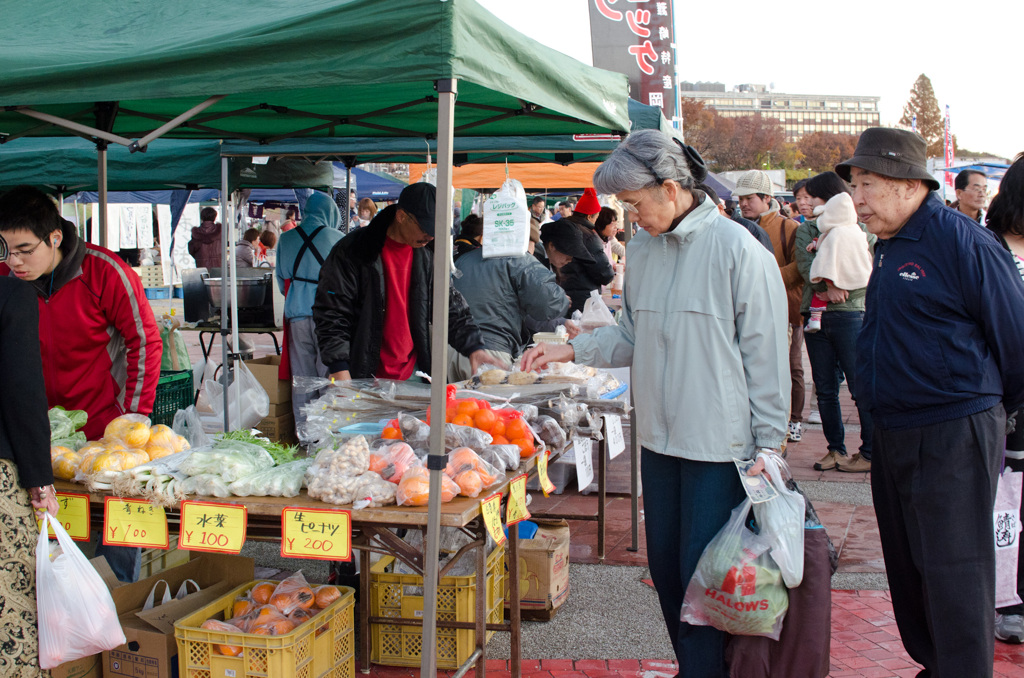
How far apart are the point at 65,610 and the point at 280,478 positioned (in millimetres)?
713

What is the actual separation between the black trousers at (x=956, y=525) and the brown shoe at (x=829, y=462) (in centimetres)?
412

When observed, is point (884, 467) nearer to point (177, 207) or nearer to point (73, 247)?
point (73, 247)

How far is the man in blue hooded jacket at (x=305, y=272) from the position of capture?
6.34 meters

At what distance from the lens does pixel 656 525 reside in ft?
9.39

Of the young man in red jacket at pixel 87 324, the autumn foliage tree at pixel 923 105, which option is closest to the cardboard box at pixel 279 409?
the young man in red jacket at pixel 87 324

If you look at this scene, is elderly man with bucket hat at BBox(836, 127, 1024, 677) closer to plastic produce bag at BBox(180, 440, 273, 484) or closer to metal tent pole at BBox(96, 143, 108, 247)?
plastic produce bag at BBox(180, 440, 273, 484)

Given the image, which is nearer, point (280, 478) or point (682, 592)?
point (280, 478)

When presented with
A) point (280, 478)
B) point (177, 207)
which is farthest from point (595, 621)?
point (177, 207)

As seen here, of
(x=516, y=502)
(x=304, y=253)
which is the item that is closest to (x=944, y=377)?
(x=516, y=502)

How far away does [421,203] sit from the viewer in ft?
12.9

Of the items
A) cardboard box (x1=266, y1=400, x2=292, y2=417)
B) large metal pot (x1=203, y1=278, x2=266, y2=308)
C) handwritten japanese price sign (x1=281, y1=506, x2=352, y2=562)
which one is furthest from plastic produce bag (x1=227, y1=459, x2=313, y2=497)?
large metal pot (x1=203, y1=278, x2=266, y2=308)

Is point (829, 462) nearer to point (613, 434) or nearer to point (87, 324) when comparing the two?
point (613, 434)

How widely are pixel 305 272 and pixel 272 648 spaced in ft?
13.8

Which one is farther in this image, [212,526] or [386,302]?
[386,302]
